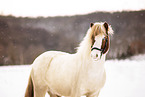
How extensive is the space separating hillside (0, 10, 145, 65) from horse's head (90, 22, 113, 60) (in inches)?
71.8

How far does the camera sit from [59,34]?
3.51 metres

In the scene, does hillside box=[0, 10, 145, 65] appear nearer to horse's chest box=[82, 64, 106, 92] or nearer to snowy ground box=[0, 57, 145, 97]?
snowy ground box=[0, 57, 145, 97]

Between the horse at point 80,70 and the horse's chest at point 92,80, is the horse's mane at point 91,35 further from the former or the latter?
the horse's chest at point 92,80

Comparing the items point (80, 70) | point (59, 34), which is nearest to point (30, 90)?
point (80, 70)

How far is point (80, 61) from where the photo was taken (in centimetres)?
146

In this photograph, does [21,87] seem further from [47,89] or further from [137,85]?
[137,85]

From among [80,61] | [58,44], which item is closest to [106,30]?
[80,61]

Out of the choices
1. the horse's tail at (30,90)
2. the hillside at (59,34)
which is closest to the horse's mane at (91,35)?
the horse's tail at (30,90)

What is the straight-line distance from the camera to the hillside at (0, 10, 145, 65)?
3.21m

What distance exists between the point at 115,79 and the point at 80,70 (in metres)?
1.89

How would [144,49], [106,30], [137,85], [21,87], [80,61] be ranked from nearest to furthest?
[106,30]
[80,61]
[137,85]
[21,87]
[144,49]

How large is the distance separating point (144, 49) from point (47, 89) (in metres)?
2.44

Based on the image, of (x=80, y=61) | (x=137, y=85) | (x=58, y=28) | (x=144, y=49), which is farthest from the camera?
(x=58, y=28)

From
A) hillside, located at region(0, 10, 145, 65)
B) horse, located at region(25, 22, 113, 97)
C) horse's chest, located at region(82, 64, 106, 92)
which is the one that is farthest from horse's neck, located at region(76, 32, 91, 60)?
hillside, located at region(0, 10, 145, 65)
